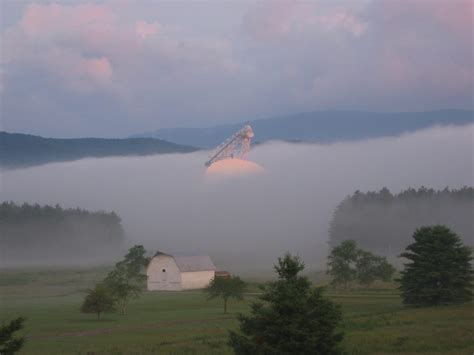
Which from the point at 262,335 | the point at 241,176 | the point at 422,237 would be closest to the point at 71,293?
the point at 422,237

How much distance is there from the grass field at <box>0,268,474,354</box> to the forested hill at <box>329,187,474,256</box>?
81.3 meters

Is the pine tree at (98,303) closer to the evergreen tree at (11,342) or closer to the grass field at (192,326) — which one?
the grass field at (192,326)

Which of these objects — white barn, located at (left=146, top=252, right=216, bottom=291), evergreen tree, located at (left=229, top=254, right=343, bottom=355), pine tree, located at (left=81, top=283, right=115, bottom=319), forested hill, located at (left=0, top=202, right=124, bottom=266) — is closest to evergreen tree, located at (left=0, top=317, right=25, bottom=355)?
evergreen tree, located at (left=229, top=254, right=343, bottom=355)

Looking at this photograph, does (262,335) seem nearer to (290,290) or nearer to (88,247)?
(290,290)

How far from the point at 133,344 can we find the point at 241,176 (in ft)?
475

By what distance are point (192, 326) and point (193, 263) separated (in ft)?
170

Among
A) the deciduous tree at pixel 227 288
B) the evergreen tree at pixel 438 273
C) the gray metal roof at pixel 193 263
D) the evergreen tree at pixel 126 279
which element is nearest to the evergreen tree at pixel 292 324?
the evergreen tree at pixel 438 273

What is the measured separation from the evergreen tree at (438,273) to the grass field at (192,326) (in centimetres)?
255

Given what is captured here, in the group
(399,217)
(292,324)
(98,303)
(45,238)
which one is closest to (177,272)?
(98,303)

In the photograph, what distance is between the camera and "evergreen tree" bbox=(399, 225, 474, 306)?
5864cm

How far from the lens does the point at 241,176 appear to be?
184 m

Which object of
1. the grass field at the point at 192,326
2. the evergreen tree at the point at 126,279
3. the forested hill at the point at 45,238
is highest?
the forested hill at the point at 45,238

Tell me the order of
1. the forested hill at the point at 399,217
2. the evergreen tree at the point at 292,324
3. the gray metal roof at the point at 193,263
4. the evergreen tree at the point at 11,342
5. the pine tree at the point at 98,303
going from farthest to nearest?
the forested hill at the point at 399,217, the gray metal roof at the point at 193,263, the pine tree at the point at 98,303, the evergreen tree at the point at 292,324, the evergreen tree at the point at 11,342

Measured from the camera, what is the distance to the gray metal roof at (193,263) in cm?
9950
